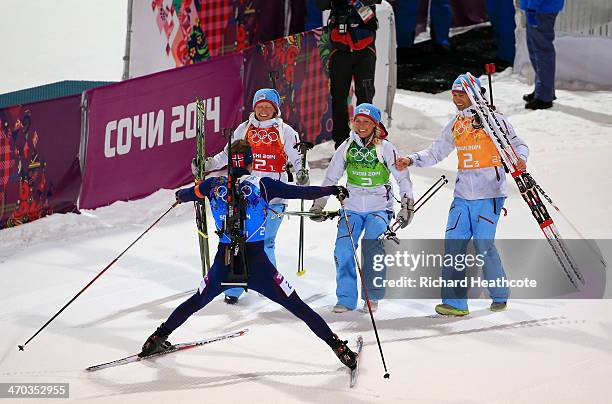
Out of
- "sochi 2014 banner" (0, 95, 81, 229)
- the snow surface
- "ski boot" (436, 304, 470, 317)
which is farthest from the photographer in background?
"ski boot" (436, 304, 470, 317)

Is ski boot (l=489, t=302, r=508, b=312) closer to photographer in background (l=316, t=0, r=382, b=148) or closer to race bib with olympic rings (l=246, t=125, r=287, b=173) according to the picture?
race bib with olympic rings (l=246, t=125, r=287, b=173)

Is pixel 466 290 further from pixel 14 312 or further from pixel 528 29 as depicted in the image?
pixel 528 29

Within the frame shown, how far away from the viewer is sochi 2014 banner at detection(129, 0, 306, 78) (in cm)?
1589

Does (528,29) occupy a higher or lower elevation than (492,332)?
higher

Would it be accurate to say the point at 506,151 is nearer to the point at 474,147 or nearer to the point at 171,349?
the point at 474,147

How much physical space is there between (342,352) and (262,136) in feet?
8.56

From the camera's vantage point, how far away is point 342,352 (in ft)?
29.2

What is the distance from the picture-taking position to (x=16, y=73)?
60.0ft

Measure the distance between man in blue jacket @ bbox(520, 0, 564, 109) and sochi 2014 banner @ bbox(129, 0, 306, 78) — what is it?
320 centimetres

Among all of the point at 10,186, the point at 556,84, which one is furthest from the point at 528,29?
the point at 10,186

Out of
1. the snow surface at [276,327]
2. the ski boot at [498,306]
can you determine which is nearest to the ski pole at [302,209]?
the snow surface at [276,327]

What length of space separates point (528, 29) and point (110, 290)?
727 centimetres

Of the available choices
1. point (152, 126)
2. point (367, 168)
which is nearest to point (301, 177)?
point (367, 168)

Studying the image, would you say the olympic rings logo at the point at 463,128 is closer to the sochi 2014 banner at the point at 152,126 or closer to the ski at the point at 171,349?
the ski at the point at 171,349
